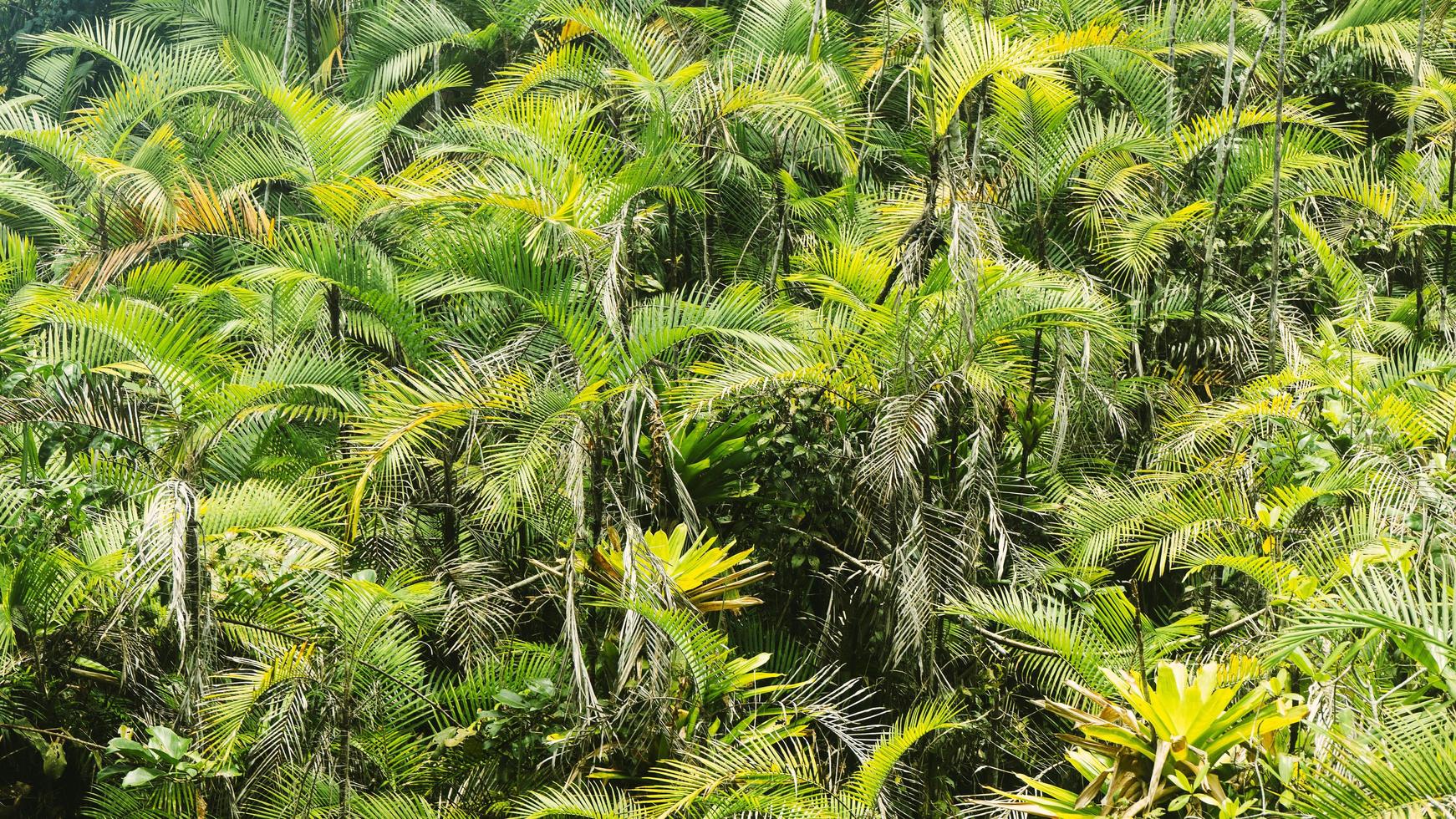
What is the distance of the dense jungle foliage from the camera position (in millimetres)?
4180

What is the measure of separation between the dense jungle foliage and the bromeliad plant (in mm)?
16

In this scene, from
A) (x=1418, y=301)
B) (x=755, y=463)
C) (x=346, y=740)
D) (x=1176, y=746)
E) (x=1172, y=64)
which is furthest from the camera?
(x=1172, y=64)

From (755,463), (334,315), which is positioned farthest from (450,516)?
(755,463)

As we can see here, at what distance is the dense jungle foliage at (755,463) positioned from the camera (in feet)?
13.7

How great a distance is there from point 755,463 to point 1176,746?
257 centimetres

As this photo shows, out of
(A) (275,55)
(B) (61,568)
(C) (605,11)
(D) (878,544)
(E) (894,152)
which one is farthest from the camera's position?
(A) (275,55)

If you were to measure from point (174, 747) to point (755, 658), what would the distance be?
6.95 ft

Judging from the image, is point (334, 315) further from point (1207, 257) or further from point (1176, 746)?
point (1207, 257)

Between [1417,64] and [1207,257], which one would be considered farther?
[1417,64]

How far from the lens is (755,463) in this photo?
574 cm

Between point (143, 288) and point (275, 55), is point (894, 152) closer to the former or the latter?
point (143, 288)

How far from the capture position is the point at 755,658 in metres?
4.79

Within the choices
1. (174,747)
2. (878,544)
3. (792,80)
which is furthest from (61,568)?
(792,80)

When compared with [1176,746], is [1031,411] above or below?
below
